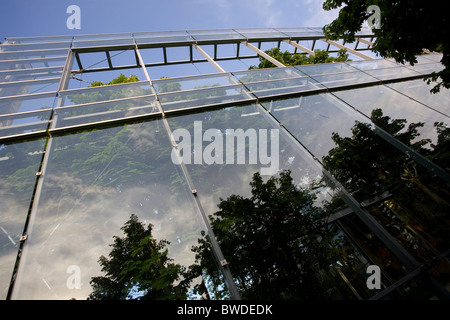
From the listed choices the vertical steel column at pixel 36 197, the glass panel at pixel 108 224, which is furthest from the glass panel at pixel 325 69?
the vertical steel column at pixel 36 197

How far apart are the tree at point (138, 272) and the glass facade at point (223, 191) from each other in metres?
0.01

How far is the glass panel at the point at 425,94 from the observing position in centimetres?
493

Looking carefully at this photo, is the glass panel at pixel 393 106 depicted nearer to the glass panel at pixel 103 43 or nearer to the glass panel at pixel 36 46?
the glass panel at pixel 103 43

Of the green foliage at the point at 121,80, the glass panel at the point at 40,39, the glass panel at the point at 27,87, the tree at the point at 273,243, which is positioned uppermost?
the glass panel at the point at 40,39

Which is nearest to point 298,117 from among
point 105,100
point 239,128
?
point 239,128

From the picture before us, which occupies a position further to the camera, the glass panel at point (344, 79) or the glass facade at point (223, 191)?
the glass panel at point (344, 79)

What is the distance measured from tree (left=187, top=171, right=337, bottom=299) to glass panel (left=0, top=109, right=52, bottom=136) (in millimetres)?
3528

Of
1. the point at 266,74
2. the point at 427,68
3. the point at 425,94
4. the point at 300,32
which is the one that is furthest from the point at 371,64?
the point at 300,32

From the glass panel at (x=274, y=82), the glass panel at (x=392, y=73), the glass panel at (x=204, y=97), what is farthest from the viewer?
the glass panel at (x=392, y=73)
